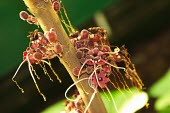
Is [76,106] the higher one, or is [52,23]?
[52,23]

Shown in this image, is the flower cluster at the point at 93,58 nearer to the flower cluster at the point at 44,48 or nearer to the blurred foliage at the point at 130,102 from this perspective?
the flower cluster at the point at 44,48

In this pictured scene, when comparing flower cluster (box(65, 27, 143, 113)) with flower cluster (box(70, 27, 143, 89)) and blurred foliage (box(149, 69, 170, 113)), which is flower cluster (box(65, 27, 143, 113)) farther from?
blurred foliage (box(149, 69, 170, 113))

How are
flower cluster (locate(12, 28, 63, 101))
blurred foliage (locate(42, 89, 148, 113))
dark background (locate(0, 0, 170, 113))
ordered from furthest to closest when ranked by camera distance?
dark background (locate(0, 0, 170, 113)) < blurred foliage (locate(42, 89, 148, 113)) < flower cluster (locate(12, 28, 63, 101))

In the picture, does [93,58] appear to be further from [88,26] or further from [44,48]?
[88,26]

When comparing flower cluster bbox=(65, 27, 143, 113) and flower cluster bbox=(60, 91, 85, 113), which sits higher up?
flower cluster bbox=(65, 27, 143, 113)

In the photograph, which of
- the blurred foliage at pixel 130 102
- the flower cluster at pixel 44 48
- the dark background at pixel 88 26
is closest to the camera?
the flower cluster at pixel 44 48

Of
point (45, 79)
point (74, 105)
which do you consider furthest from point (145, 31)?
point (74, 105)

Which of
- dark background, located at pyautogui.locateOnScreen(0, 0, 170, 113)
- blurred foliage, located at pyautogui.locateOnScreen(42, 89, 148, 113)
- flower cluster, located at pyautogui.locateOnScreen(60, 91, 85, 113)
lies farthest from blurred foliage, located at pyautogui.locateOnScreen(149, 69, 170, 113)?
dark background, located at pyautogui.locateOnScreen(0, 0, 170, 113)

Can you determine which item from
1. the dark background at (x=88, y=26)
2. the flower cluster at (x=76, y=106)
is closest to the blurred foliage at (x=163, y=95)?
the flower cluster at (x=76, y=106)

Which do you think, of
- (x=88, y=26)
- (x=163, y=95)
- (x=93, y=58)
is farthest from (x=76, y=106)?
(x=88, y=26)

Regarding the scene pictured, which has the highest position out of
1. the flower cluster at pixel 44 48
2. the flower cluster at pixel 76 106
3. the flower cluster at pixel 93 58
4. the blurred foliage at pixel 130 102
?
the flower cluster at pixel 44 48
